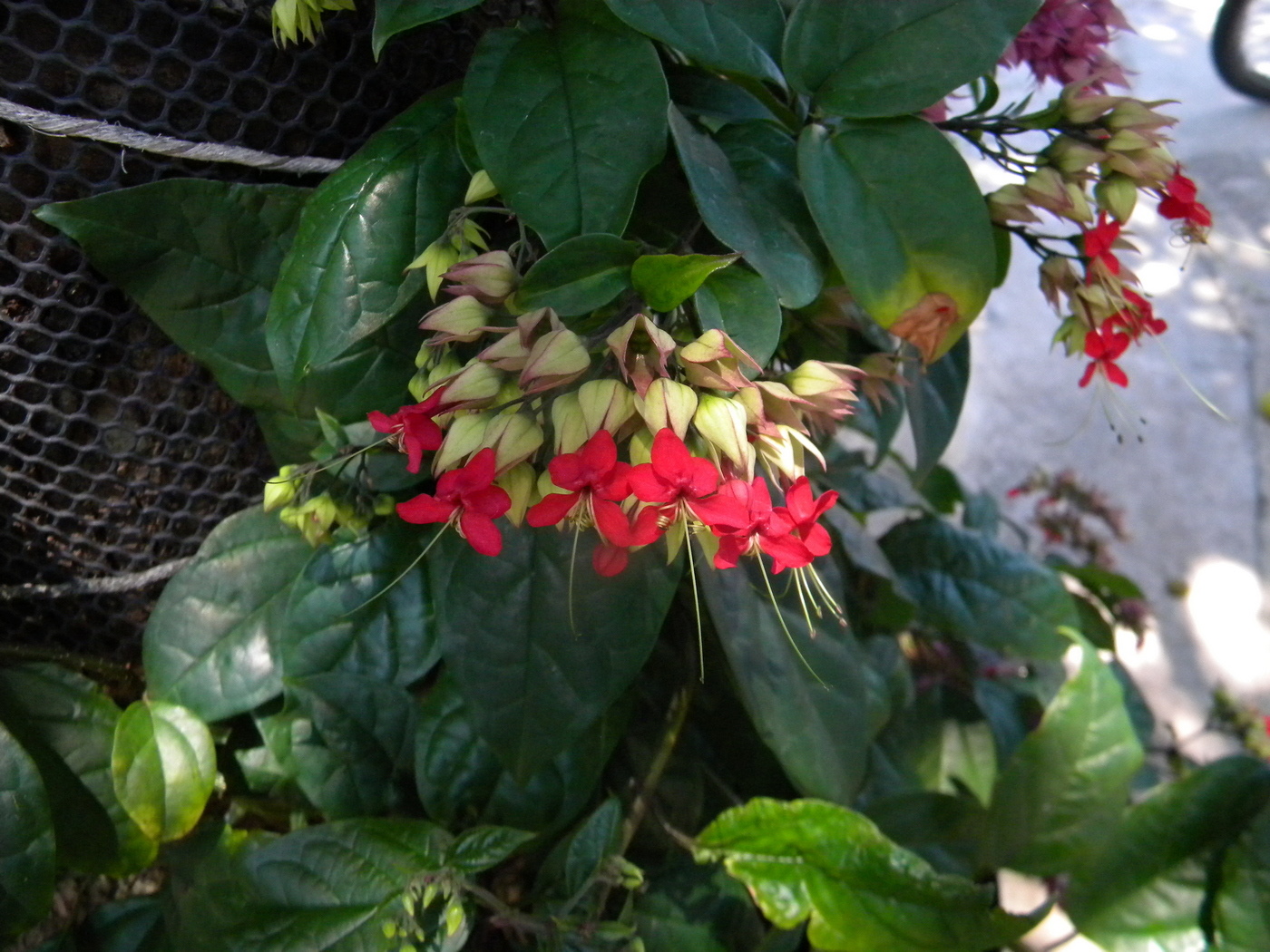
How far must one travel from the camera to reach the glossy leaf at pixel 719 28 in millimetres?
456

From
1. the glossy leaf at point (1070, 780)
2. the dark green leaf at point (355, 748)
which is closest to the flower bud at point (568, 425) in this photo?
the dark green leaf at point (355, 748)

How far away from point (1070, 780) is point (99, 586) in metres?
0.86

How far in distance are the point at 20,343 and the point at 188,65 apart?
199 mm

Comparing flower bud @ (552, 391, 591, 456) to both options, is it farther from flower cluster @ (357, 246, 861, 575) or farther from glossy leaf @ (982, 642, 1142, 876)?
glossy leaf @ (982, 642, 1142, 876)

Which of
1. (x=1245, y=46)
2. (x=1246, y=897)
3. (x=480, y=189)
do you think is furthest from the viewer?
(x=1245, y=46)

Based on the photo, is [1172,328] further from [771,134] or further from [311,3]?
[311,3]

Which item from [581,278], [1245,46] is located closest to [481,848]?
[581,278]

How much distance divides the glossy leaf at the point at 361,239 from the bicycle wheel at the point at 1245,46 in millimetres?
2823

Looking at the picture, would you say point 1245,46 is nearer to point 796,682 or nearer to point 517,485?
point 796,682

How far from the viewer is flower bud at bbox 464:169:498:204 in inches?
19.2

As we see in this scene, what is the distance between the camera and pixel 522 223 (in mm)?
456

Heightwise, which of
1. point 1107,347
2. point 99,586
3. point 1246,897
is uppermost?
point 1107,347

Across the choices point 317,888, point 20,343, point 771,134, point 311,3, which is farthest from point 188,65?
point 317,888

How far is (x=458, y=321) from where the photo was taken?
436 millimetres
